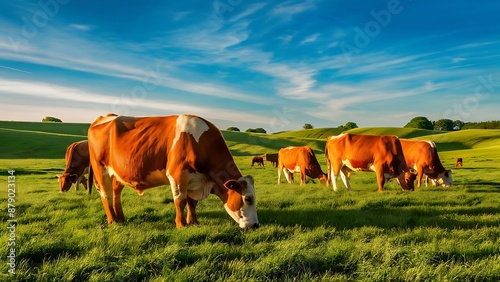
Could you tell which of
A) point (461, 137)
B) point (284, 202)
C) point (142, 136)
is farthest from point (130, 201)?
point (461, 137)

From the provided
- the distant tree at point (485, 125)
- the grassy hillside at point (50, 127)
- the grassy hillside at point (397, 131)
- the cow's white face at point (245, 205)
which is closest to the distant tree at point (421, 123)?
the distant tree at point (485, 125)

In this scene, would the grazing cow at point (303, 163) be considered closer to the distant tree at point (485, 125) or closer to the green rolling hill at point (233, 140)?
the green rolling hill at point (233, 140)

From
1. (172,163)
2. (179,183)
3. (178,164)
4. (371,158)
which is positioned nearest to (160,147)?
(172,163)

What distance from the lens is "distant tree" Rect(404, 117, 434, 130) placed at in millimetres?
132512

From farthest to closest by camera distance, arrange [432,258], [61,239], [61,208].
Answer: [61,208] < [61,239] < [432,258]

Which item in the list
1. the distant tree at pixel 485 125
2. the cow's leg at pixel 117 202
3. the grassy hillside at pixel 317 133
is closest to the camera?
the cow's leg at pixel 117 202

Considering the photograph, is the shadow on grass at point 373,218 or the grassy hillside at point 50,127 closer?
the shadow on grass at point 373,218

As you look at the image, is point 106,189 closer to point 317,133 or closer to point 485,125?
point 317,133

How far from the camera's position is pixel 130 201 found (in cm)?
1075

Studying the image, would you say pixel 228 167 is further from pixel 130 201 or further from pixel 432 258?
pixel 130 201

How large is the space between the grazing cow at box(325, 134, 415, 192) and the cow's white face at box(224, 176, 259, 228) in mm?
8028

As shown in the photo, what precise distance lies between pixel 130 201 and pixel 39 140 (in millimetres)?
63195

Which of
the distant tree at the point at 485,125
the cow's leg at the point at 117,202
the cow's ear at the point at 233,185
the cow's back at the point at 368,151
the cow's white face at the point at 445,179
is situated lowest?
the cow's white face at the point at 445,179

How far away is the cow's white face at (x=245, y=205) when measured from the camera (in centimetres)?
705
